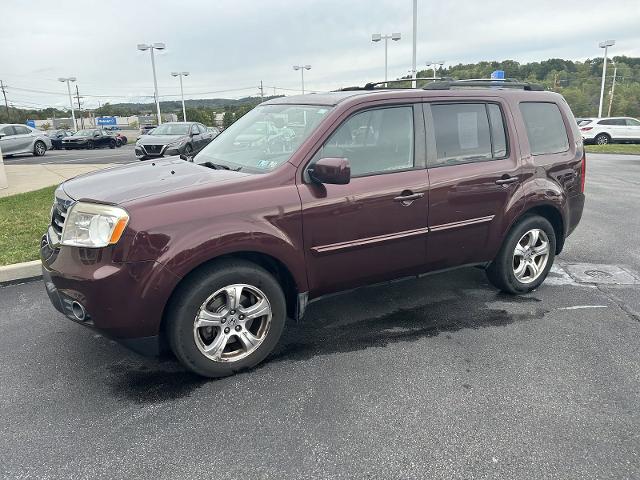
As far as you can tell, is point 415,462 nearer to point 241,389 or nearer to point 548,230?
point 241,389

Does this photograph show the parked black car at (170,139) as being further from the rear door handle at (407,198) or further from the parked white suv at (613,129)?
the parked white suv at (613,129)

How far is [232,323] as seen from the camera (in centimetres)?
324

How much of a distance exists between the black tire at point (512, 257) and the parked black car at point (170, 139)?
12.1 meters

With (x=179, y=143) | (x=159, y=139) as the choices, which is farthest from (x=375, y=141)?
(x=159, y=139)

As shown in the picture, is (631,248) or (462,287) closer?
(462,287)

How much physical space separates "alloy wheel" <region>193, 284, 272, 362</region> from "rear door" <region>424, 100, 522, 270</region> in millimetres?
1475

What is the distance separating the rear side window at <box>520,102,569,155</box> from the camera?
4520 mm

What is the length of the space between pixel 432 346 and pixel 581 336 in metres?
1.19

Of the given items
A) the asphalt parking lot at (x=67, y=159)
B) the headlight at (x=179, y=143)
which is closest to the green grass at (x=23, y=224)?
the headlight at (x=179, y=143)

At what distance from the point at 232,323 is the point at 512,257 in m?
2.69

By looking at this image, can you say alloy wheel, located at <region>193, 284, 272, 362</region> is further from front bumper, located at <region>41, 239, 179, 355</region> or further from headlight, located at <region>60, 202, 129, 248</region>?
headlight, located at <region>60, 202, 129, 248</region>

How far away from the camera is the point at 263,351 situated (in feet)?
11.1

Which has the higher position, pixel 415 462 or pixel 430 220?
pixel 430 220

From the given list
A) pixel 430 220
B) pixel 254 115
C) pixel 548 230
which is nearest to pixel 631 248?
pixel 548 230
